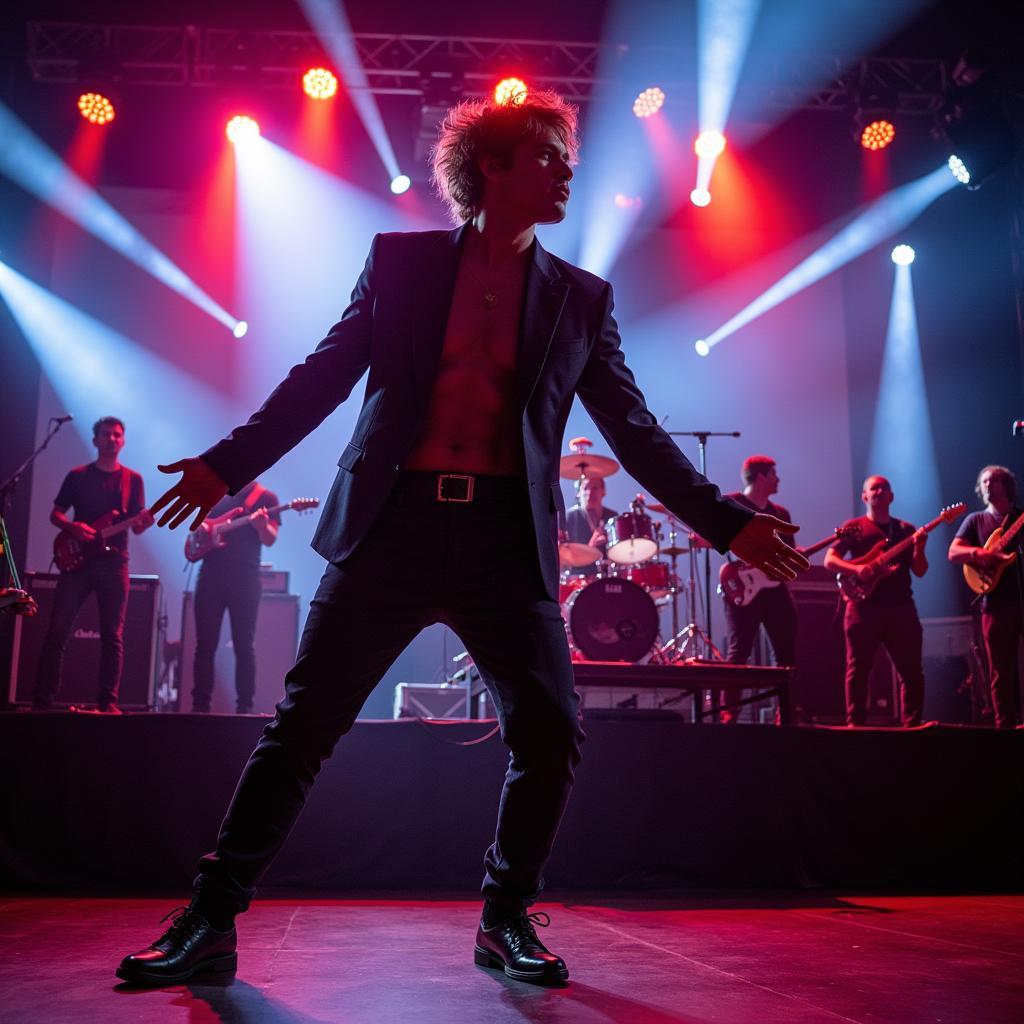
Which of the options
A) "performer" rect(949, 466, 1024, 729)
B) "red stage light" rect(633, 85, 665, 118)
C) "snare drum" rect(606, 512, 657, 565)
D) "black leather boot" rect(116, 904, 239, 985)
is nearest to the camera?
"black leather boot" rect(116, 904, 239, 985)

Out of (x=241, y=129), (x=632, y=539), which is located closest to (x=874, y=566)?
(x=632, y=539)

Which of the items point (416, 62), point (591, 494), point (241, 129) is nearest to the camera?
point (591, 494)

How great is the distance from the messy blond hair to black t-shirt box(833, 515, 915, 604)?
16.8 ft

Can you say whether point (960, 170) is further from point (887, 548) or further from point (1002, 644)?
point (1002, 644)

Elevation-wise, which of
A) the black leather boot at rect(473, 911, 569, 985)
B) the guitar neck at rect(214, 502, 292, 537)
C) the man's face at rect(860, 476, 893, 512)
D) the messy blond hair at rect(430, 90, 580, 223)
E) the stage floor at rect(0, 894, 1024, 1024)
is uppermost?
the man's face at rect(860, 476, 893, 512)

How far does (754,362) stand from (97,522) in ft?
24.2

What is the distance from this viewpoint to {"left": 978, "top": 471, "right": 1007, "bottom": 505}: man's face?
7203mm

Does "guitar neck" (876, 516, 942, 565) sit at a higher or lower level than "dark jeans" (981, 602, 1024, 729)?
higher

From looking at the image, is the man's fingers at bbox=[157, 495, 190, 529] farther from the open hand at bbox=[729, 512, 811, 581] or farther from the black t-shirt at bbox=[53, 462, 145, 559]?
the black t-shirt at bbox=[53, 462, 145, 559]

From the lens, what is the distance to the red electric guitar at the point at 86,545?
6.96 metres

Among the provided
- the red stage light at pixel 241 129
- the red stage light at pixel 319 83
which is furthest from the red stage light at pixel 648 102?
the red stage light at pixel 241 129

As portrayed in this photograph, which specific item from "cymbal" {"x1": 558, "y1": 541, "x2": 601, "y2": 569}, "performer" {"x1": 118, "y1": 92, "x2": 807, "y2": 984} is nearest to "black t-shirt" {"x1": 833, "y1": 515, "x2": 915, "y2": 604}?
"cymbal" {"x1": 558, "y1": 541, "x2": 601, "y2": 569}

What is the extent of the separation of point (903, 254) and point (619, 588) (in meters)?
6.22

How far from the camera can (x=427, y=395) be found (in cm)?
250
